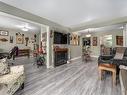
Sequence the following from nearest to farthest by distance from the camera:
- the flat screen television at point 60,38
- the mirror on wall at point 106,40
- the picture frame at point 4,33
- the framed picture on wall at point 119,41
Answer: the flat screen television at point 60,38
the picture frame at point 4,33
the framed picture on wall at point 119,41
the mirror on wall at point 106,40

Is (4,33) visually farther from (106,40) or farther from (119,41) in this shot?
(119,41)

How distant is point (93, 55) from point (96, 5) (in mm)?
7040

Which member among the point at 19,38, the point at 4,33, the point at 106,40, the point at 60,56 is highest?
the point at 4,33

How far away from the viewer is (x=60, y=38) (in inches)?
221

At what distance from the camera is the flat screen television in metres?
5.26

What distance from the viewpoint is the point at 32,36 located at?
9.23 meters

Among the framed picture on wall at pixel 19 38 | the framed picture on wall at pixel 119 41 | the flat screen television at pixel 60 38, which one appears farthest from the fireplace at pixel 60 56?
the framed picture on wall at pixel 119 41

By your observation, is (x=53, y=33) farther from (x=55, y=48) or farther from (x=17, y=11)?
(x=17, y=11)

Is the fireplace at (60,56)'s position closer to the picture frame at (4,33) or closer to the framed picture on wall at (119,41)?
the picture frame at (4,33)

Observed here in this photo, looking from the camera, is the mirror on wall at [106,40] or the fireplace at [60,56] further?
the mirror on wall at [106,40]

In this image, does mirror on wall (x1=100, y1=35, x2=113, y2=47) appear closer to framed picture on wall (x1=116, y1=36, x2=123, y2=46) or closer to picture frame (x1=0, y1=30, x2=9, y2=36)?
framed picture on wall (x1=116, y1=36, x2=123, y2=46)

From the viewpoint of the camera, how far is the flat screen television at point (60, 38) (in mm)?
5259

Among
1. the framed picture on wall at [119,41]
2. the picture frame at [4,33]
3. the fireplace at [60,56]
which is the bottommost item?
the fireplace at [60,56]

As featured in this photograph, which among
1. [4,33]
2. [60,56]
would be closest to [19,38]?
[4,33]
